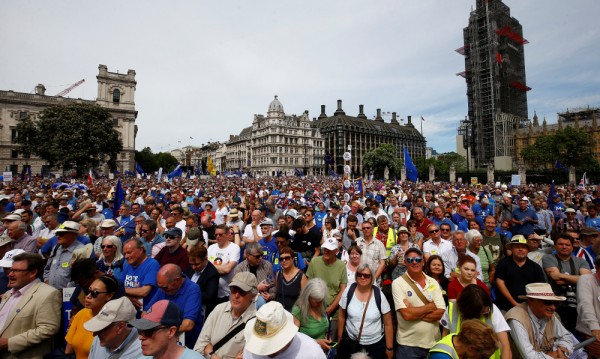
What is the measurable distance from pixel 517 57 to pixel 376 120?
5700cm

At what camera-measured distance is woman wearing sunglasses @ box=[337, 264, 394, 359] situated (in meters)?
3.70

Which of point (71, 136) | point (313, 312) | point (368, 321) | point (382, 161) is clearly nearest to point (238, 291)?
point (313, 312)

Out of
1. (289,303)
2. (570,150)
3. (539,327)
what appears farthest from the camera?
(570,150)

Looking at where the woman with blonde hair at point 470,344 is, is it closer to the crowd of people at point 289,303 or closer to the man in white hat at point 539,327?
the crowd of people at point 289,303

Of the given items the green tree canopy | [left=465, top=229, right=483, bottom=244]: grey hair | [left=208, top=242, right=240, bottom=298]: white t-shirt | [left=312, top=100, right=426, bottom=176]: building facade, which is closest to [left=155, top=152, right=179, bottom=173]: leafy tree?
[left=312, top=100, right=426, bottom=176]: building facade

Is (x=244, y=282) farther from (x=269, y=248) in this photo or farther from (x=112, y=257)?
(x=269, y=248)

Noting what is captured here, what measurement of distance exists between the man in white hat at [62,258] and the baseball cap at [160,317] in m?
2.98

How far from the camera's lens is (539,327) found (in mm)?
3158

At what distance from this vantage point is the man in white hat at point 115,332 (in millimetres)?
2621

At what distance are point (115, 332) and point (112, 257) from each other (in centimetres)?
214

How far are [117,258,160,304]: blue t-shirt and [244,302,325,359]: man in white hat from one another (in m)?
2.12

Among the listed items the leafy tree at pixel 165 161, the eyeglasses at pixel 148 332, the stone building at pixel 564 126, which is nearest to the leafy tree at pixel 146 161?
the leafy tree at pixel 165 161

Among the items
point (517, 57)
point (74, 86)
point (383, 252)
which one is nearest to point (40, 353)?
point (383, 252)

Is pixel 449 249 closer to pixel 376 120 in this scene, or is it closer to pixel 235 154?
pixel 235 154
